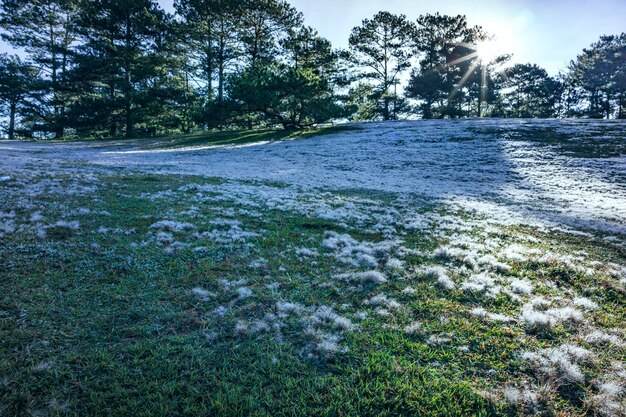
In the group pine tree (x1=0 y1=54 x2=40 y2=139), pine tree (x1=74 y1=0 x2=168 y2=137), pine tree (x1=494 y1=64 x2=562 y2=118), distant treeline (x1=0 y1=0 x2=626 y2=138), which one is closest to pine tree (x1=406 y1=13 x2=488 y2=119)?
distant treeline (x1=0 y1=0 x2=626 y2=138)

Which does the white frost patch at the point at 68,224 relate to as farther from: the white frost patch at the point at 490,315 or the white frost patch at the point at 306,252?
the white frost patch at the point at 490,315

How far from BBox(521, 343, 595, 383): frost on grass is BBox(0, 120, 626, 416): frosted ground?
20mm

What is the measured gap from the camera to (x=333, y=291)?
18.6 ft

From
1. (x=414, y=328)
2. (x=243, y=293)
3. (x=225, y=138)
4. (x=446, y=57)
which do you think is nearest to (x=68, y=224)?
(x=243, y=293)

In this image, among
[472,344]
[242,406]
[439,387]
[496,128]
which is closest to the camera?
[242,406]

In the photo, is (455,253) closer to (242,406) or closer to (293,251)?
(293,251)

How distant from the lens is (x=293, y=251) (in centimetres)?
749

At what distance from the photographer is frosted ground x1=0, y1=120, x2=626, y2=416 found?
337 cm

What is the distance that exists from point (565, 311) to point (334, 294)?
4.07 m

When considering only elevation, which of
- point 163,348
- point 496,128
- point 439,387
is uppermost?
point 496,128

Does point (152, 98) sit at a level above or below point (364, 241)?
above

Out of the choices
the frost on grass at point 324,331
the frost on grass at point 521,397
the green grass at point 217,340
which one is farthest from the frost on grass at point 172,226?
the frost on grass at point 521,397

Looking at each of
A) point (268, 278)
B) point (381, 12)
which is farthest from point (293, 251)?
point (381, 12)

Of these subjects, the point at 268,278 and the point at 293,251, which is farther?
the point at 293,251
